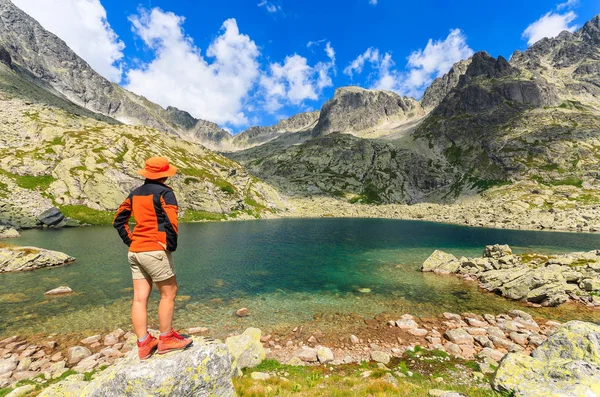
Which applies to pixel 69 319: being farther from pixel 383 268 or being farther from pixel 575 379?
pixel 383 268

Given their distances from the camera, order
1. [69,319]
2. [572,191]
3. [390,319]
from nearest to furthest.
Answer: [69,319] → [390,319] → [572,191]

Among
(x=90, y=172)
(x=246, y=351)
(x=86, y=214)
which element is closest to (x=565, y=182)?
(x=246, y=351)

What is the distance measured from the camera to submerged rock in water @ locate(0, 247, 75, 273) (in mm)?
36844

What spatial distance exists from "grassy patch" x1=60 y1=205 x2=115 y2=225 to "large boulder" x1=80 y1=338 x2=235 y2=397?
10986 centimetres

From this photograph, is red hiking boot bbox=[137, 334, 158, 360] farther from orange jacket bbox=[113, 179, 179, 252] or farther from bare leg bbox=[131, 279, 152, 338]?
orange jacket bbox=[113, 179, 179, 252]

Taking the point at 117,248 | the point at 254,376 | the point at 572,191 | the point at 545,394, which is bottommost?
the point at 117,248

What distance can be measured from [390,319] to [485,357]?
847 cm

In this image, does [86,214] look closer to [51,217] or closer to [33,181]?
[51,217]

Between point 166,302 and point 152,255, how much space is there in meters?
A: 1.50

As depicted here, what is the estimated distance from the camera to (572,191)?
16612cm

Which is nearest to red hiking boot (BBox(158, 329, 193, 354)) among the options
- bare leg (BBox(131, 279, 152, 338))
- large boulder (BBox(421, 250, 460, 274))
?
bare leg (BBox(131, 279, 152, 338))

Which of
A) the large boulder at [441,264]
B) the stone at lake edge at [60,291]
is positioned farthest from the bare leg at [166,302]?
the large boulder at [441,264]

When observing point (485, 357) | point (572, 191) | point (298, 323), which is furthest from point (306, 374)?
point (572, 191)

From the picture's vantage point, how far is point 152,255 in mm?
7668
